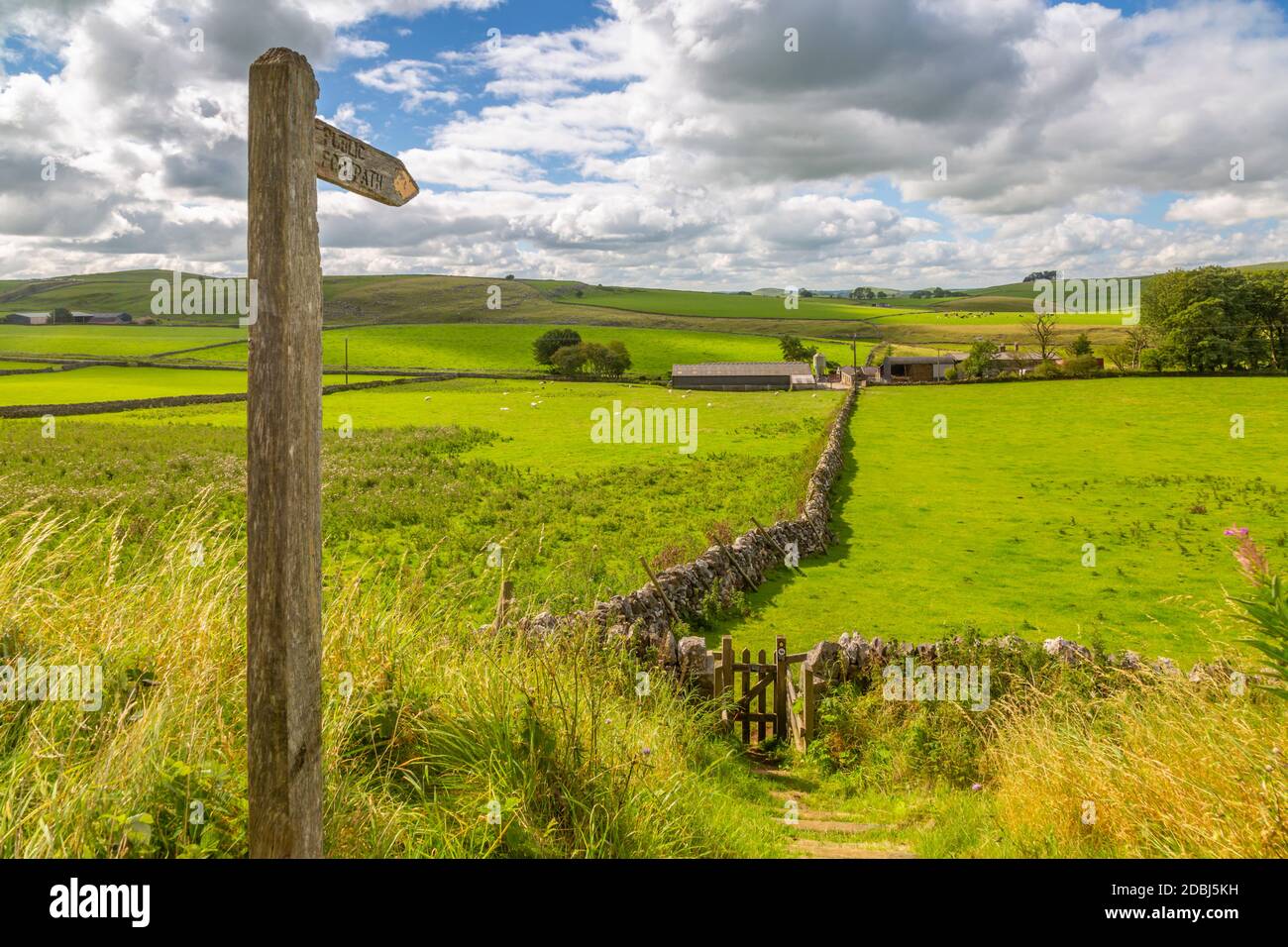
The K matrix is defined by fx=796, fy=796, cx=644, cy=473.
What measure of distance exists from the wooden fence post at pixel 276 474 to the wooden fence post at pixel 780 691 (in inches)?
324

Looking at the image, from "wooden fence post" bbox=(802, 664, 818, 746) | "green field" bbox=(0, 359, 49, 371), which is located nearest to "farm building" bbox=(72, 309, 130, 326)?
"green field" bbox=(0, 359, 49, 371)

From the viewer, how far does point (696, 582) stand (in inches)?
614

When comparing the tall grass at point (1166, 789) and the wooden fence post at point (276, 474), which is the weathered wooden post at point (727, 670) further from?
the wooden fence post at point (276, 474)

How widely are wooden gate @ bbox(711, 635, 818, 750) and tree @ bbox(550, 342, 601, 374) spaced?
75.6m

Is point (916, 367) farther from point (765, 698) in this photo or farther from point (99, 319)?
point (99, 319)

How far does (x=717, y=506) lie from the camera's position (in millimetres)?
25562

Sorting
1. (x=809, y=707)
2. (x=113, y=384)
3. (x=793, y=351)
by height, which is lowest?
(x=809, y=707)

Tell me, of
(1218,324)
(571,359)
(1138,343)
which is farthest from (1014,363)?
(571,359)

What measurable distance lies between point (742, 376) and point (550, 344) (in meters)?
24.5

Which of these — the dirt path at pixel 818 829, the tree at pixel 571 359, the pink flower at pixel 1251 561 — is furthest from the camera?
the tree at pixel 571 359

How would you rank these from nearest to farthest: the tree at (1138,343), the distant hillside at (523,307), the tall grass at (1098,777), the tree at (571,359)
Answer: the tall grass at (1098,777)
the tree at (1138,343)
the tree at (571,359)
the distant hillside at (523,307)

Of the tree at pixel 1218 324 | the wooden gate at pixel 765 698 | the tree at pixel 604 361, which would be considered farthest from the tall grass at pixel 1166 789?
the tree at pixel 604 361

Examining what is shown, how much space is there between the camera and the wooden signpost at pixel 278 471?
10.6 ft
